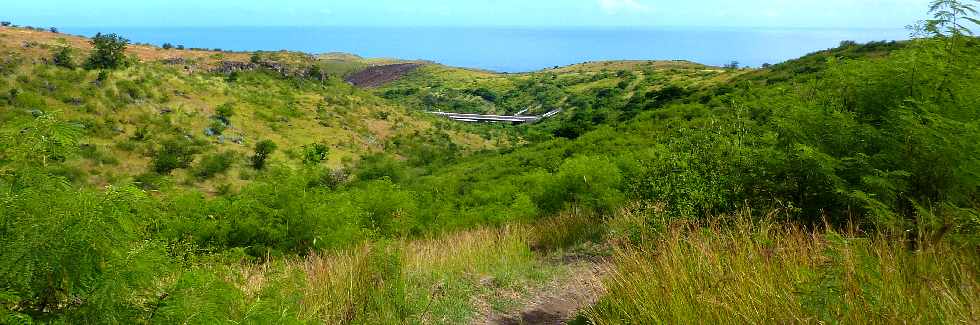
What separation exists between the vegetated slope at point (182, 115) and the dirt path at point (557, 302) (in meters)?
18.2

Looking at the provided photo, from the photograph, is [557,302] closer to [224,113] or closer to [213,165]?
[213,165]

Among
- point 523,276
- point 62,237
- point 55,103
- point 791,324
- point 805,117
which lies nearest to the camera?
point 62,237

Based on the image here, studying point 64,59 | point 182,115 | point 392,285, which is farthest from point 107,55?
point 392,285

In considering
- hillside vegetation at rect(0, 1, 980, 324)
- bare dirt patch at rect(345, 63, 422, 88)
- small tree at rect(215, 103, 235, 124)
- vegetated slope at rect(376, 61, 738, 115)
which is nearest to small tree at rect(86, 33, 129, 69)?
small tree at rect(215, 103, 235, 124)


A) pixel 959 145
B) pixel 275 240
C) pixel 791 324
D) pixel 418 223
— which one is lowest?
pixel 418 223

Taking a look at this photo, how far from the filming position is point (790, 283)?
363 centimetres

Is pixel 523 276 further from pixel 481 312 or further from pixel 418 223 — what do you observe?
pixel 418 223

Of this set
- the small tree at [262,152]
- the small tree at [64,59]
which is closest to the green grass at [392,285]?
the small tree at [262,152]

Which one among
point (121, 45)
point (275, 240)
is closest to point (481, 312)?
point (275, 240)

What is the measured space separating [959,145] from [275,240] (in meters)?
11.5

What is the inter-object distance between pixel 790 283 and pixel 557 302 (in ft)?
12.2

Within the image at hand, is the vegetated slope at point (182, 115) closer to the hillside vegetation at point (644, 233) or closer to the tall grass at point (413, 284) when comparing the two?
the hillside vegetation at point (644, 233)

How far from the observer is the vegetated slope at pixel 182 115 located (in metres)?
28.3

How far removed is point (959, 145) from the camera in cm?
466
